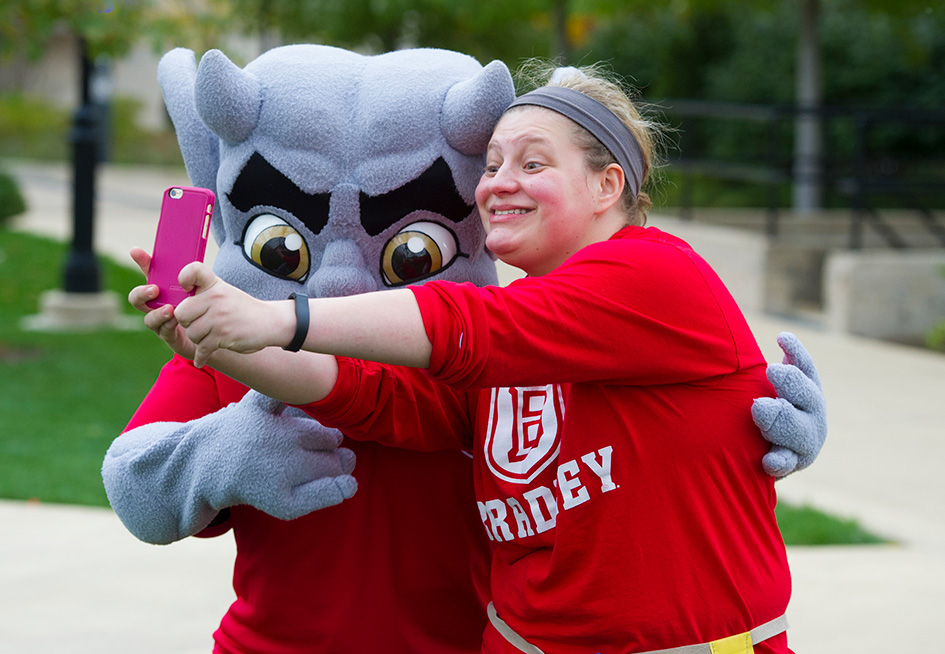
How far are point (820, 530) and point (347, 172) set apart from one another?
10.3 feet

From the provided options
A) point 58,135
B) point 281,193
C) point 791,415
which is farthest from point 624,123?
point 58,135

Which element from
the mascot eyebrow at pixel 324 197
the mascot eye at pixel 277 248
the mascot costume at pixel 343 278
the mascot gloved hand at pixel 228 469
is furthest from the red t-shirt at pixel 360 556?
the mascot eyebrow at pixel 324 197

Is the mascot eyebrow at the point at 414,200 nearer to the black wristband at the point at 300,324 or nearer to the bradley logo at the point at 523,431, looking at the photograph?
the bradley logo at the point at 523,431

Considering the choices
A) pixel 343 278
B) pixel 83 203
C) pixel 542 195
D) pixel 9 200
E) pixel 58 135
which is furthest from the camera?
pixel 58 135

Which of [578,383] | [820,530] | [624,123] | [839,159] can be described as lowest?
[839,159]

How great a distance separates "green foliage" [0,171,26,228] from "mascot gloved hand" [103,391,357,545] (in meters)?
14.4

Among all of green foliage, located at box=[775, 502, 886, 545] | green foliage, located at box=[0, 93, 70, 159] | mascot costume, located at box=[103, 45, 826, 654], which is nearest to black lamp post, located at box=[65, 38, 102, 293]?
green foliage, located at box=[775, 502, 886, 545]

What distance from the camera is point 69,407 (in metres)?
6.70

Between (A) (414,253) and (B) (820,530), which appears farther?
(B) (820,530)

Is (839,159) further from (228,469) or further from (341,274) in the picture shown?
(228,469)

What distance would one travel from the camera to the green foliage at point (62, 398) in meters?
5.46

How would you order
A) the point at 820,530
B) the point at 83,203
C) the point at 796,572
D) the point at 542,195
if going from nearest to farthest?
the point at 542,195
the point at 796,572
the point at 820,530
the point at 83,203

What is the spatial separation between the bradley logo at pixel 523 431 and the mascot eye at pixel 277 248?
1.66 feet

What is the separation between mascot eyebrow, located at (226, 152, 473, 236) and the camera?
2.35 meters
